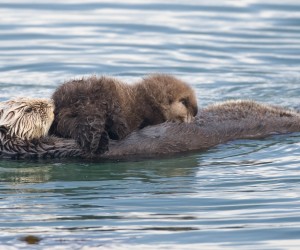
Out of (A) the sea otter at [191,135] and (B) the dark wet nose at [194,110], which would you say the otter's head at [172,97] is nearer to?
(B) the dark wet nose at [194,110]

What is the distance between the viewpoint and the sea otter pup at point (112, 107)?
8.98 meters

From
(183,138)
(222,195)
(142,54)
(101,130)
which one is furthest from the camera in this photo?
(142,54)

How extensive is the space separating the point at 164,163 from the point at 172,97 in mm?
693

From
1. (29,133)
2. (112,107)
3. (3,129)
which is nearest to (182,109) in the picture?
(112,107)

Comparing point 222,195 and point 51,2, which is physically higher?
point 51,2

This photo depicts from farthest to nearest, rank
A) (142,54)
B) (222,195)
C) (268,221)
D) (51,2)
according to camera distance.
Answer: (51,2)
(142,54)
(222,195)
(268,221)

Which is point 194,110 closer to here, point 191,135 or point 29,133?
point 191,135

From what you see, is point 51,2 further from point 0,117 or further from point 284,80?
point 0,117

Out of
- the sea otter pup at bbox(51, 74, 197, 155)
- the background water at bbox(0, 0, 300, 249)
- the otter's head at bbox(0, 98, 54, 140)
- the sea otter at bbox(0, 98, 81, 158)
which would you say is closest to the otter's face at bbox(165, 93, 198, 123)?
the sea otter pup at bbox(51, 74, 197, 155)

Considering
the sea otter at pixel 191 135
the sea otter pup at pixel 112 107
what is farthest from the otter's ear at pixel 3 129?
the sea otter pup at pixel 112 107

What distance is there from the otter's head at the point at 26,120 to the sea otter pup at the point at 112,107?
0.11m

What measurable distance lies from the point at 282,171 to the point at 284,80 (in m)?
4.07

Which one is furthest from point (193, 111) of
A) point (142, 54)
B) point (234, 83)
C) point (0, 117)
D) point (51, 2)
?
point (51, 2)

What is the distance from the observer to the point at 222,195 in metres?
8.38
